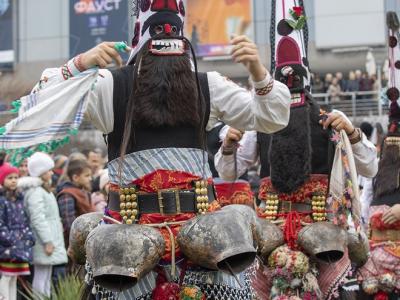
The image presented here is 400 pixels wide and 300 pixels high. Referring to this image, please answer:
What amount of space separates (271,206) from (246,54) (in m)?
1.87

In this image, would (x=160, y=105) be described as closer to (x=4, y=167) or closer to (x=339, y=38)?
(x=4, y=167)

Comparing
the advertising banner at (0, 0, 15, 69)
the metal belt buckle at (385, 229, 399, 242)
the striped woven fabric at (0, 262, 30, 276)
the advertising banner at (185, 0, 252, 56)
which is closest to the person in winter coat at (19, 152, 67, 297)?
the striped woven fabric at (0, 262, 30, 276)

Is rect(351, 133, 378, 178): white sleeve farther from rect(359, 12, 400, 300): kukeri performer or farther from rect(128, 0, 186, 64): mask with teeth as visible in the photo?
rect(128, 0, 186, 64): mask with teeth

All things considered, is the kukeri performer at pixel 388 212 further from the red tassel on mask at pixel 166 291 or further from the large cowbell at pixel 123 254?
the large cowbell at pixel 123 254

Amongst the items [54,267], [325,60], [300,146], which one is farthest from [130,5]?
[325,60]

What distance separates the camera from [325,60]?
2923 cm

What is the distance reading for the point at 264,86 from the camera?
3.59m

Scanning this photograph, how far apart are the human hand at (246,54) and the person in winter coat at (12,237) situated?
4447mm

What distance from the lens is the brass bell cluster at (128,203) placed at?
11.8ft

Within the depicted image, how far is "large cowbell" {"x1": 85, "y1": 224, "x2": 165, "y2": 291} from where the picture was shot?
3.37m

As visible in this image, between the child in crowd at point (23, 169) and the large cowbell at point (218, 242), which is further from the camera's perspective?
the child in crowd at point (23, 169)

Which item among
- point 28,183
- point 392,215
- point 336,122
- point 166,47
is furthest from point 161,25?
point 28,183

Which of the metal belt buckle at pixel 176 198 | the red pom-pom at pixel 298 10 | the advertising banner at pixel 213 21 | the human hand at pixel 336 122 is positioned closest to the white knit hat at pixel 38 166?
the red pom-pom at pixel 298 10

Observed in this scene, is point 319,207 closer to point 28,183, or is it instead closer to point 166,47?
point 166,47
